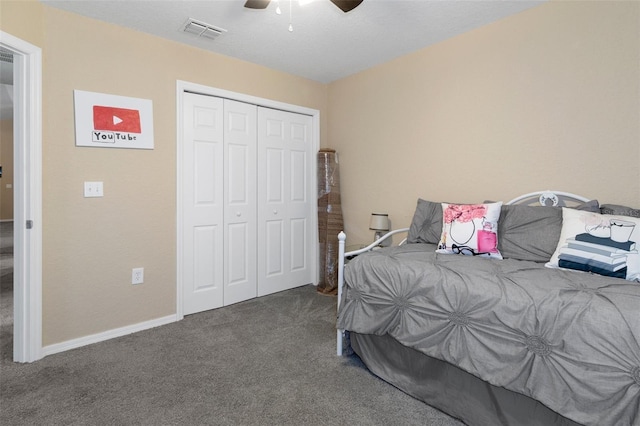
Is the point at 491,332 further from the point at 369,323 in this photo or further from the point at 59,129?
the point at 59,129

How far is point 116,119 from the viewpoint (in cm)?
245

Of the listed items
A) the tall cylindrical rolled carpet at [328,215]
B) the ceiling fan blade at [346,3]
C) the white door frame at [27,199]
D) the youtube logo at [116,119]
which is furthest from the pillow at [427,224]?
the white door frame at [27,199]

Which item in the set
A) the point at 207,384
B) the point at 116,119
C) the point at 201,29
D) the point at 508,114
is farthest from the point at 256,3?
the point at 207,384

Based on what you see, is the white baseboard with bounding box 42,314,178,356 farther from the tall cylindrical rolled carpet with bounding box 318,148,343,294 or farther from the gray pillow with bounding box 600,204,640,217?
the gray pillow with bounding box 600,204,640,217

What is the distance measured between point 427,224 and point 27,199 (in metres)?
2.74

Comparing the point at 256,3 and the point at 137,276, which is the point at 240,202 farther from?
the point at 256,3

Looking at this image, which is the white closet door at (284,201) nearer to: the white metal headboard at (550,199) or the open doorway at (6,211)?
the open doorway at (6,211)

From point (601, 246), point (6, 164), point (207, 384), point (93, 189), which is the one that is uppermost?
point (6, 164)

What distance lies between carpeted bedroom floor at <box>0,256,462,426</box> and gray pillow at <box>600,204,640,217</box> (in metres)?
1.40

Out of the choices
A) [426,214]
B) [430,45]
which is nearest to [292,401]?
[426,214]

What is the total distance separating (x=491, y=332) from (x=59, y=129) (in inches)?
113

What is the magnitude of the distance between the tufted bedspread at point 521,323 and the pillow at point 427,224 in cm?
48

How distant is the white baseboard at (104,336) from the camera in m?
2.23

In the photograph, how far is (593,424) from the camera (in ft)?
3.69
